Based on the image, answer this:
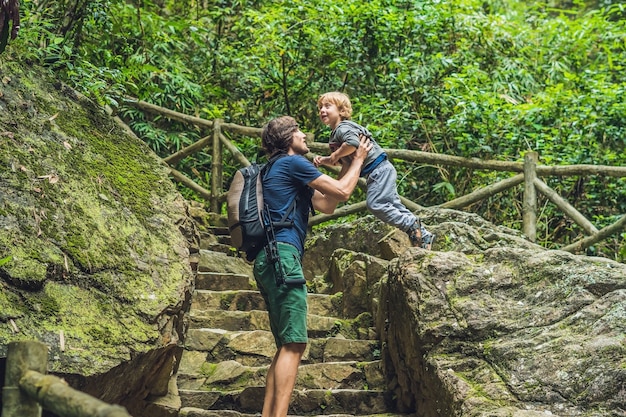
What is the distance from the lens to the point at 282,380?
11.5 feet

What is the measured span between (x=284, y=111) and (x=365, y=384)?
5517mm

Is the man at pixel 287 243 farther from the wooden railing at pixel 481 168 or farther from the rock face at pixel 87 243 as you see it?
the wooden railing at pixel 481 168

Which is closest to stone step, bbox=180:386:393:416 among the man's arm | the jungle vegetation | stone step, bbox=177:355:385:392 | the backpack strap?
stone step, bbox=177:355:385:392

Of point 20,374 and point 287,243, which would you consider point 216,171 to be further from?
point 20,374

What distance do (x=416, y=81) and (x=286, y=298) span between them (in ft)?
19.9

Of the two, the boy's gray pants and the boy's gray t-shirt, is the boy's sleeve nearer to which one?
the boy's gray t-shirt

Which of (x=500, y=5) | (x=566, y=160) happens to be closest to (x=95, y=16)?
→ (x=566, y=160)

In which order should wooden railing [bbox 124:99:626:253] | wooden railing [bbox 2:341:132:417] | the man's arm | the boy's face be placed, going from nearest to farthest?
wooden railing [bbox 2:341:132:417], the man's arm, the boy's face, wooden railing [bbox 124:99:626:253]

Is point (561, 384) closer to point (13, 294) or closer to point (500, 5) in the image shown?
point (13, 294)

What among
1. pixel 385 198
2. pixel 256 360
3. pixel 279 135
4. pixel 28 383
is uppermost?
pixel 385 198

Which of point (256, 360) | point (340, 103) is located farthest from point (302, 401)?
point (340, 103)

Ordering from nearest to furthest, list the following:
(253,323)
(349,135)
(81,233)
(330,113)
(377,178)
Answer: (81,233) → (349,135) → (330,113) → (377,178) → (253,323)

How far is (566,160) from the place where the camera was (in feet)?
27.0

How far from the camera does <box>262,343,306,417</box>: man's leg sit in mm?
3475
